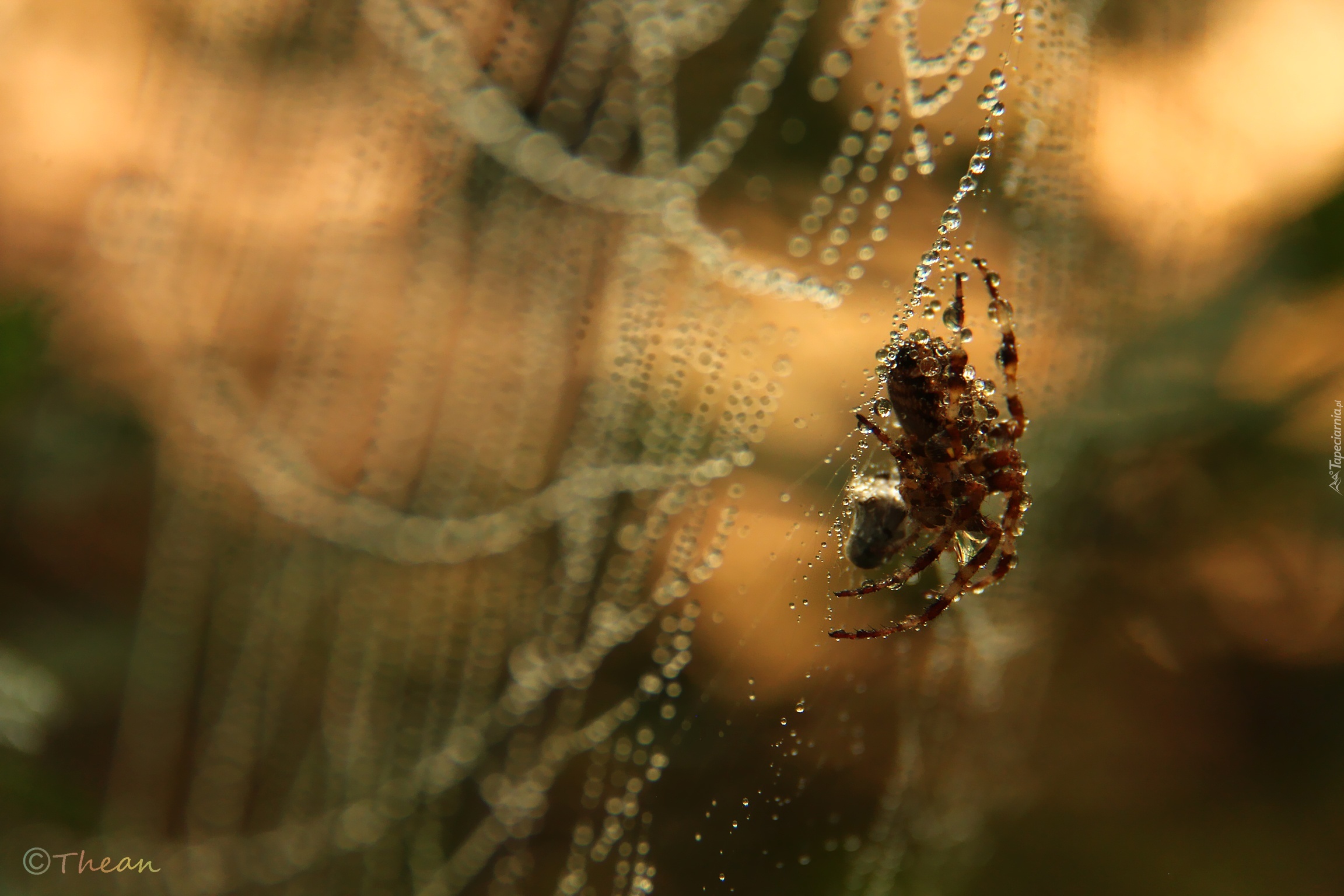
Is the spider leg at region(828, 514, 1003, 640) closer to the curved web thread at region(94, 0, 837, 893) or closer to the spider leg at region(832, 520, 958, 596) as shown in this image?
the spider leg at region(832, 520, 958, 596)

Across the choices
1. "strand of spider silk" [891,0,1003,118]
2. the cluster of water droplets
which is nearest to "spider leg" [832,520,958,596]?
the cluster of water droplets

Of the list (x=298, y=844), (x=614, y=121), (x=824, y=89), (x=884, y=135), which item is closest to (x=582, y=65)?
(x=614, y=121)

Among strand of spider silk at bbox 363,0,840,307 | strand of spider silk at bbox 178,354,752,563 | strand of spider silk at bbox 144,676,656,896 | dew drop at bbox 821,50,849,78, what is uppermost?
dew drop at bbox 821,50,849,78

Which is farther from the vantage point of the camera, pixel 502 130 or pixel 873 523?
pixel 502 130

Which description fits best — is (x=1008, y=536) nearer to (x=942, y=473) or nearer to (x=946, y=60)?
(x=942, y=473)

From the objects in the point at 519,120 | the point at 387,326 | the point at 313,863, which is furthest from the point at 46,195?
the point at 313,863

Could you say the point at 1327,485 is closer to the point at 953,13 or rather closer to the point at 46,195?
the point at 953,13

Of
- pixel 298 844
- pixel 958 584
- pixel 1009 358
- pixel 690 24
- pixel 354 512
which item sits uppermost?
pixel 690 24
